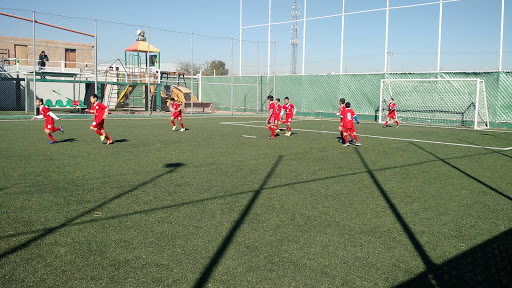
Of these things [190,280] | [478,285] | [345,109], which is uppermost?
[345,109]

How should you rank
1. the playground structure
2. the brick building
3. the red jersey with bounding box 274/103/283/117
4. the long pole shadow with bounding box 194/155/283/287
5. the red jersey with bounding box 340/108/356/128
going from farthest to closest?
the brick building
the playground structure
the red jersey with bounding box 274/103/283/117
the red jersey with bounding box 340/108/356/128
the long pole shadow with bounding box 194/155/283/287

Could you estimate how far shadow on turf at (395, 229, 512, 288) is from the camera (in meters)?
2.86

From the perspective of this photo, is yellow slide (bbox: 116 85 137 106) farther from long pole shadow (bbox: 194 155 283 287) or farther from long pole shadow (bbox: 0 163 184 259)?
long pole shadow (bbox: 194 155 283 287)

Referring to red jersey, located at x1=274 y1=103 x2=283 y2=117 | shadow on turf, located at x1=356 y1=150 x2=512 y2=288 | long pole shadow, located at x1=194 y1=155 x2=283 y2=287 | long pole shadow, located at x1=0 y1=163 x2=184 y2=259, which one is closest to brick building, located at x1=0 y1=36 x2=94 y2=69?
red jersey, located at x1=274 y1=103 x2=283 y2=117

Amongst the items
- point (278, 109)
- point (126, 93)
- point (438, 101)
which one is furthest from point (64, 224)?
point (126, 93)

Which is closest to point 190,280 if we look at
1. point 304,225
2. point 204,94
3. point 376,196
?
point 304,225

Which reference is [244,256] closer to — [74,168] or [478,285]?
[478,285]

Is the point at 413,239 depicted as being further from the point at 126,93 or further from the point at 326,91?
the point at 126,93

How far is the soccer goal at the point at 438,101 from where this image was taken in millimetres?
22312

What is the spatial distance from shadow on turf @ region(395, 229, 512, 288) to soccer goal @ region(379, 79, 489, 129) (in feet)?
62.0

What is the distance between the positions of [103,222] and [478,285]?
4.08m

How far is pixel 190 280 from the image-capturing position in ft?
11.5

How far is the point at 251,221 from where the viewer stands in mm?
5180

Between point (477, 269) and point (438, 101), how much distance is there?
2268 cm
